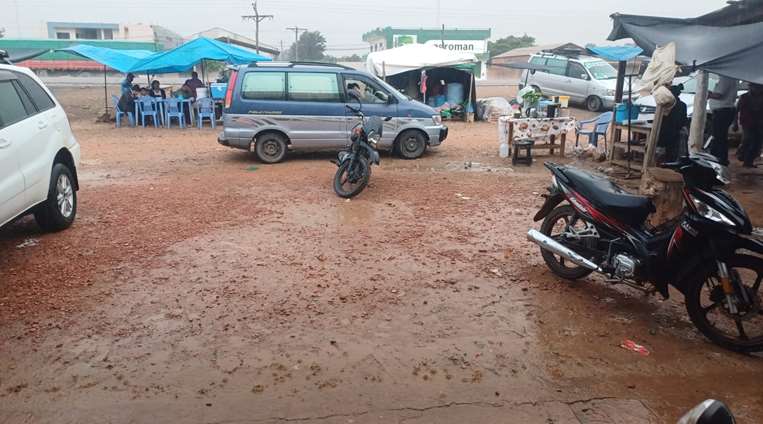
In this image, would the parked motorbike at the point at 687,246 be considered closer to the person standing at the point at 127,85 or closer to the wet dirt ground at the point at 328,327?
the wet dirt ground at the point at 328,327

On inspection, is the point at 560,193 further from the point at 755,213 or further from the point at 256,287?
the point at 755,213

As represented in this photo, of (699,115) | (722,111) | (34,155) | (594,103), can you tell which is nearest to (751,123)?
(722,111)

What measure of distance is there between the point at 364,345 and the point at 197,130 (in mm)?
12540

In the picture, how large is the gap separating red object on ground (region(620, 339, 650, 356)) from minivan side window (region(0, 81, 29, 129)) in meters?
5.23

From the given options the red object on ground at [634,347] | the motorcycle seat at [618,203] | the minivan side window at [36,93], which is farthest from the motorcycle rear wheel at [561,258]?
the minivan side window at [36,93]

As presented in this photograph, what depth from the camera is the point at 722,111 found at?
862 cm

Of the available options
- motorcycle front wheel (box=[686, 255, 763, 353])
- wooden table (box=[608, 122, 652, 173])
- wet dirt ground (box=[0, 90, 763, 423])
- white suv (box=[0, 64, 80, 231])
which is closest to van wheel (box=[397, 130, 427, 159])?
wooden table (box=[608, 122, 652, 173])

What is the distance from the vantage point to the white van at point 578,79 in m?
17.7

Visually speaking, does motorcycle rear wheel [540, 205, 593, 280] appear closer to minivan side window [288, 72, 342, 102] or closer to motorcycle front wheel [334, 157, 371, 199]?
motorcycle front wheel [334, 157, 371, 199]

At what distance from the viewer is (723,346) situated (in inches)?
Result: 140


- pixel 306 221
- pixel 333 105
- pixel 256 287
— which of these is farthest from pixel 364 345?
pixel 333 105

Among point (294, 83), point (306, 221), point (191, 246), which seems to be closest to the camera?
point (191, 246)

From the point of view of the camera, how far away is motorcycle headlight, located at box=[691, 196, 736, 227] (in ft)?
11.1

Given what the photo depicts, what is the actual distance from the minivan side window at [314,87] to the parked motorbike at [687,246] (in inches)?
228
